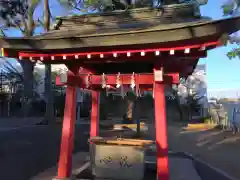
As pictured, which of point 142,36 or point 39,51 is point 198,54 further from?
point 39,51

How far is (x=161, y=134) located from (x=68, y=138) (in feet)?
7.11

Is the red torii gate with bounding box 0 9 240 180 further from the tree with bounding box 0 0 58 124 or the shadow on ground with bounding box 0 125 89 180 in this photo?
the tree with bounding box 0 0 58 124

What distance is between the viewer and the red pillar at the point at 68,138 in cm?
661

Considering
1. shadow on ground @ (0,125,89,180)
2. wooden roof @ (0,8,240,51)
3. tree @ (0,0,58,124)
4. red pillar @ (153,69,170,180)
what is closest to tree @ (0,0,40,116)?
tree @ (0,0,58,124)

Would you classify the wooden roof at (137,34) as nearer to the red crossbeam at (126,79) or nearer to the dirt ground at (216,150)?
the red crossbeam at (126,79)

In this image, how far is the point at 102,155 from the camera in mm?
6691

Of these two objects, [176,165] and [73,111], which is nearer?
[73,111]

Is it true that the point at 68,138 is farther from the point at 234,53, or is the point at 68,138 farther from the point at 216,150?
the point at 234,53

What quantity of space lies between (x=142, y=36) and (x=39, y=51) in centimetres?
237

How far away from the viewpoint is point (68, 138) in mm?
6637

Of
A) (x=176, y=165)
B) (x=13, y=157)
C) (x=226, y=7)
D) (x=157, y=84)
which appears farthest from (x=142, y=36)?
(x=226, y=7)

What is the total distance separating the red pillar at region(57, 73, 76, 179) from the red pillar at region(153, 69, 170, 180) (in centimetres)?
201

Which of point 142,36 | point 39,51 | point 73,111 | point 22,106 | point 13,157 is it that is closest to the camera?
point 142,36

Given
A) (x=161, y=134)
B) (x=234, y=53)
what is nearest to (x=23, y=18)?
(x=234, y=53)
